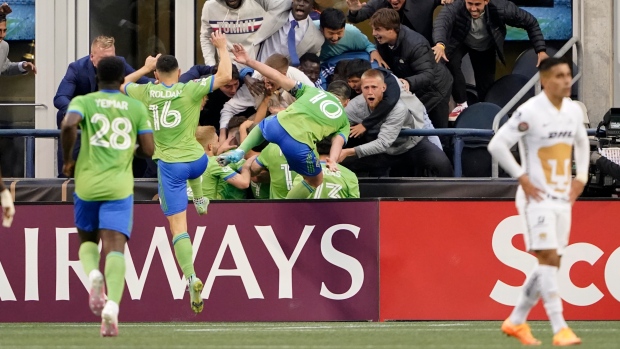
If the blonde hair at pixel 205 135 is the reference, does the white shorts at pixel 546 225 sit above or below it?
below

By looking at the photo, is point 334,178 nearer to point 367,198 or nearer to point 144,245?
point 367,198

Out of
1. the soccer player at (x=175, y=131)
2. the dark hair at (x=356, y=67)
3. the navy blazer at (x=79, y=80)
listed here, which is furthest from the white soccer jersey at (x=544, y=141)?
the navy blazer at (x=79, y=80)

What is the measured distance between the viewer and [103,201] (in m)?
9.71

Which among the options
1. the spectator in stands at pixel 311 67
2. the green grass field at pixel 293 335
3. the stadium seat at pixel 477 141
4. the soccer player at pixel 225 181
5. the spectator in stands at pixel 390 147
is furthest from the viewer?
the spectator in stands at pixel 311 67

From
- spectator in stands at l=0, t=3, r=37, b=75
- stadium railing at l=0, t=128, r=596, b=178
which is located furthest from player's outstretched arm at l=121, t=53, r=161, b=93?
spectator in stands at l=0, t=3, r=37, b=75

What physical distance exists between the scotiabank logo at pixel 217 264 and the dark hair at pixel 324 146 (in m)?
1.35

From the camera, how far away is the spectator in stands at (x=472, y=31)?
14.6 meters

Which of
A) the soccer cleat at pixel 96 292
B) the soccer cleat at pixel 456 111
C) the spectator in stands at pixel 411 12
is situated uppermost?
the spectator in stands at pixel 411 12

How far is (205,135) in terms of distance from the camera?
45.9 ft

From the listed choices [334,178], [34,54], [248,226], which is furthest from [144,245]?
[34,54]

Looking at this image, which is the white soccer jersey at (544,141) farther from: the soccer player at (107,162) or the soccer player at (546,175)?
the soccer player at (107,162)

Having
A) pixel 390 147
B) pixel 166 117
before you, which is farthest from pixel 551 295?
pixel 390 147

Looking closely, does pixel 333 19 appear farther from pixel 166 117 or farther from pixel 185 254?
pixel 185 254

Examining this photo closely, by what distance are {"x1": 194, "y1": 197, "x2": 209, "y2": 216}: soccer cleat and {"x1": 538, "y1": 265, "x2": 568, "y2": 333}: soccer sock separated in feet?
14.7
